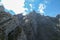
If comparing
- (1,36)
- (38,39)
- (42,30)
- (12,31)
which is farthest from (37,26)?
(1,36)

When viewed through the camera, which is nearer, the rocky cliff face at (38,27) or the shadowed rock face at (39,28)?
the rocky cliff face at (38,27)

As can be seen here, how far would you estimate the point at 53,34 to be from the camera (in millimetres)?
122625

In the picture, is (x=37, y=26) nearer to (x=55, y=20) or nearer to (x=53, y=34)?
(x=53, y=34)

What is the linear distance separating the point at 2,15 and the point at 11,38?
985cm

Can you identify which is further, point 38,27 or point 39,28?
point 38,27

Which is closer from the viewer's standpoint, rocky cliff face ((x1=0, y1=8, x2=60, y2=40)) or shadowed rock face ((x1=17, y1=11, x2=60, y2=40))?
rocky cliff face ((x1=0, y1=8, x2=60, y2=40))

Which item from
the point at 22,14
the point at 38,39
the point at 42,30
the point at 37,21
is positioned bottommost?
the point at 38,39

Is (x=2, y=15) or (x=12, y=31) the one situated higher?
(x=2, y=15)

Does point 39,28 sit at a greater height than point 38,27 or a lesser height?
lesser

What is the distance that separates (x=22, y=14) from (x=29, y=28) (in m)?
36.0

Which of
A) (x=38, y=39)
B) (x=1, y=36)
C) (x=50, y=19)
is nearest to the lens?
(x=1, y=36)

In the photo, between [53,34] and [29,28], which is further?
[53,34]

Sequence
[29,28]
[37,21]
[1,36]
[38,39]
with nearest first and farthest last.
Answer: [1,36] → [29,28] → [38,39] → [37,21]

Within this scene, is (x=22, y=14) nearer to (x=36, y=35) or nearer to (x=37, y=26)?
(x=37, y=26)
